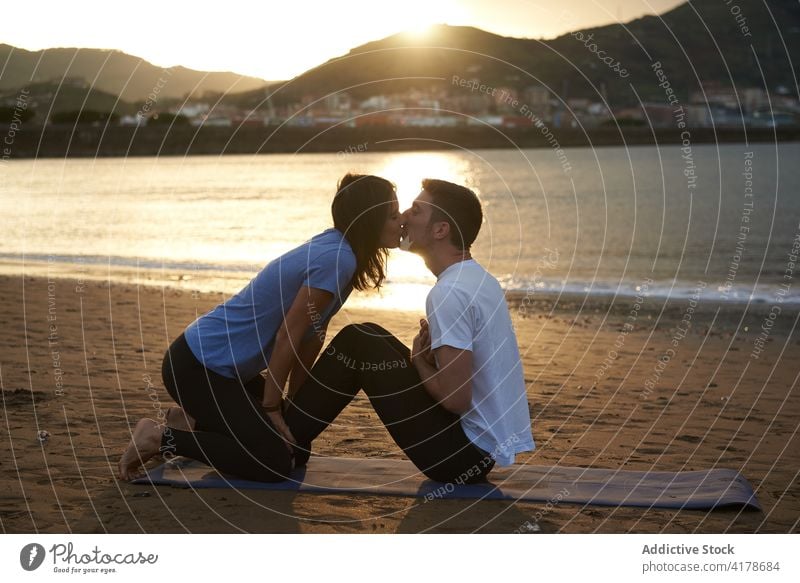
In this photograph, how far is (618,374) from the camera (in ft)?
35.4

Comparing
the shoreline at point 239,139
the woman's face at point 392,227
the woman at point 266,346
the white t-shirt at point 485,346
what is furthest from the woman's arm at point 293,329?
the shoreline at point 239,139

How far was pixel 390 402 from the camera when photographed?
19.1ft

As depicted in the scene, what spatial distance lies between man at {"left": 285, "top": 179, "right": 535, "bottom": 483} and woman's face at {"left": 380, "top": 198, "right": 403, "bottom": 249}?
0.15 ft

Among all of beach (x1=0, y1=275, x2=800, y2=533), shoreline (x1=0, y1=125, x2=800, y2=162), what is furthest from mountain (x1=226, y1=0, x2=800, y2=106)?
beach (x1=0, y1=275, x2=800, y2=533)

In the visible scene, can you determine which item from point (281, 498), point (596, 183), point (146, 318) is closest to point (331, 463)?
point (281, 498)

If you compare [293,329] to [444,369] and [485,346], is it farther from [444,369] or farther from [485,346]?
[485,346]

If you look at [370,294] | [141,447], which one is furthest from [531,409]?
[370,294]

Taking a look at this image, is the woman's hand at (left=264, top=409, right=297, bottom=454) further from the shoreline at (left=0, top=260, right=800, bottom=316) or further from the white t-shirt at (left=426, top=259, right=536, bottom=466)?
the shoreline at (left=0, top=260, right=800, bottom=316)

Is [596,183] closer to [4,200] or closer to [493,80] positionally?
[493,80]

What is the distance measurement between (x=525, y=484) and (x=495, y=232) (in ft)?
105

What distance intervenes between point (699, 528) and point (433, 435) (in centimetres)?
148

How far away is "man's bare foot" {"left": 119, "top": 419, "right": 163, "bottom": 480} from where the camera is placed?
6078 mm

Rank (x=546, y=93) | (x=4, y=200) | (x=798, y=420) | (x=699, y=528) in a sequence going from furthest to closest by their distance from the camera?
(x=546, y=93) → (x=4, y=200) → (x=798, y=420) → (x=699, y=528)

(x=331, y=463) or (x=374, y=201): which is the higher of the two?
(x=374, y=201)
